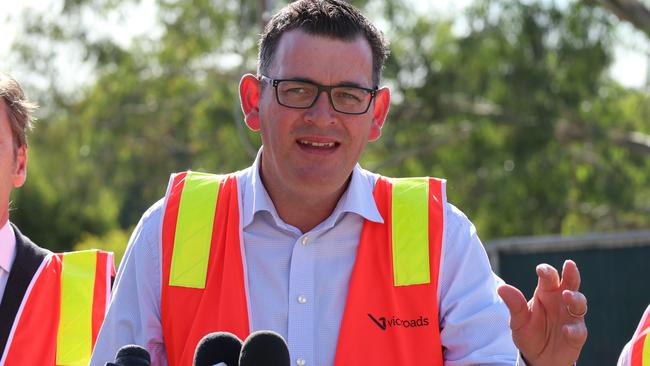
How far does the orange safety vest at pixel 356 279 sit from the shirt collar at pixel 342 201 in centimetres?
4

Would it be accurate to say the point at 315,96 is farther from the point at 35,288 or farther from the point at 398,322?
the point at 35,288

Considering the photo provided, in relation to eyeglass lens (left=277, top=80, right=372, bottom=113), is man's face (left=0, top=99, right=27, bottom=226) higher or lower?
lower

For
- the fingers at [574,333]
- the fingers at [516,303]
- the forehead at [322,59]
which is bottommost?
the fingers at [574,333]

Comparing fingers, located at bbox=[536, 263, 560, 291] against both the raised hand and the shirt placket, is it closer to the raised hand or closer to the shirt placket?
the raised hand

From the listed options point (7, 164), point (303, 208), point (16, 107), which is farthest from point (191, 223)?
point (16, 107)

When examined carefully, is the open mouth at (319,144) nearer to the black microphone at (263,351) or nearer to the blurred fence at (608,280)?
the black microphone at (263,351)

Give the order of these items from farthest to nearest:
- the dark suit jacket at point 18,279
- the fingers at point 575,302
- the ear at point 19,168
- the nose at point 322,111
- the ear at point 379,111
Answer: the ear at point 19,168 → the dark suit jacket at point 18,279 → the ear at point 379,111 → the nose at point 322,111 → the fingers at point 575,302

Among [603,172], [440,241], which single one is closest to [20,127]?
[440,241]

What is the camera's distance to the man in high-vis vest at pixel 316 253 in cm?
346

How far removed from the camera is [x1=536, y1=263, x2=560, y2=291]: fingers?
298 centimetres

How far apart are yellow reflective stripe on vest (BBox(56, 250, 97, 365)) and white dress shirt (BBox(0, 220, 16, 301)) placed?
0.19m

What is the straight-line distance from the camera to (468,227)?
3.62 metres

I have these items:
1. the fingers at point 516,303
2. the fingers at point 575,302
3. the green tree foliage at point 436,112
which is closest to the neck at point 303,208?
the fingers at point 516,303

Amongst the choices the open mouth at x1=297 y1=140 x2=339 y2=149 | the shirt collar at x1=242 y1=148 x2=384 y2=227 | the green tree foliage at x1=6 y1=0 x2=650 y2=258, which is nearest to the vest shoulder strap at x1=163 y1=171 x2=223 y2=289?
the shirt collar at x1=242 y1=148 x2=384 y2=227
